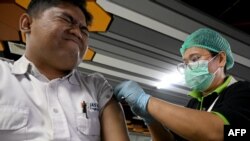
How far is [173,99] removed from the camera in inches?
228

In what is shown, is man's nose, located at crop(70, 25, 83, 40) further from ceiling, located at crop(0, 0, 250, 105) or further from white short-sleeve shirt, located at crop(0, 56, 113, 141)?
ceiling, located at crop(0, 0, 250, 105)

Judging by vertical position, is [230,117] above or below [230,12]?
below

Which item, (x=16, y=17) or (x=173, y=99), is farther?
(x=173, y=99)

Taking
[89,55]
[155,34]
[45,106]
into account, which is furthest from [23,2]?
[45,106]

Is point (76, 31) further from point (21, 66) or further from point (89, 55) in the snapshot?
point (89, 55)

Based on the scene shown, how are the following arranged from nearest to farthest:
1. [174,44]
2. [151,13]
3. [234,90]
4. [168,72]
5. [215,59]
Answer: [234,90], [215,59], [151,13], [174,44], [168,72]

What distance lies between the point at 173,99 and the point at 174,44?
247 centimetres

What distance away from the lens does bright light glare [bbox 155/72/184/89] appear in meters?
4.56

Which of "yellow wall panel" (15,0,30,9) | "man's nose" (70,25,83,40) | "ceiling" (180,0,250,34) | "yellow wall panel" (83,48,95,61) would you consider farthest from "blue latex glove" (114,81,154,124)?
"yellow wall panel" (83,48,95,61)

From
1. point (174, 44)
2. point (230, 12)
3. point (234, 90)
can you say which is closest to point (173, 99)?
point (174, 44)

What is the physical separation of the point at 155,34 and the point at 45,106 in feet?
7.74

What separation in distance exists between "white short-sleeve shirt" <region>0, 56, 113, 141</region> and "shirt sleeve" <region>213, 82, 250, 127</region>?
74cm

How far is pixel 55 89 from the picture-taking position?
3.88 ft

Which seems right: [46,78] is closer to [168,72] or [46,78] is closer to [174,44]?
[174,44]
